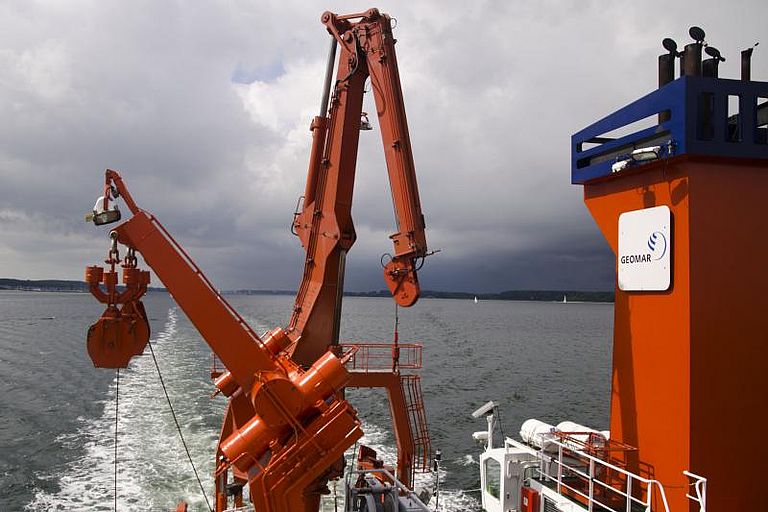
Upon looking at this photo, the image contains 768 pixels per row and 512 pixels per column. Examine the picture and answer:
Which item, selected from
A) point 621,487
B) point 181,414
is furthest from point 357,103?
point 181,414

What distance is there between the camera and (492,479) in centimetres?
1012

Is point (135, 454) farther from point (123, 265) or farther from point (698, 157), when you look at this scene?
point (698, 157)

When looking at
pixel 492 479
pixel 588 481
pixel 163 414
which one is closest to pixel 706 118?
pixel 588 481

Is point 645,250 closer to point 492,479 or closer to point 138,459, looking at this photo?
point 492,479

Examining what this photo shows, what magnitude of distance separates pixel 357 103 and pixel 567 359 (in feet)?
133

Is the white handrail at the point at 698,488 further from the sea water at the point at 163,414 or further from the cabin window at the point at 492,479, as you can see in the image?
the sea water at the point at 163,414

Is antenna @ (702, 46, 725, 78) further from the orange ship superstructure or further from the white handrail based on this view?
the white handrail

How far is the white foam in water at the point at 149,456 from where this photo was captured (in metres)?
16.1

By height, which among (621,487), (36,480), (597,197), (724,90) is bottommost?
(36,480)

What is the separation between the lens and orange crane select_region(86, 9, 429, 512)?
28.3 ft

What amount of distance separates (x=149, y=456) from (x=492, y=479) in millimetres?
14643

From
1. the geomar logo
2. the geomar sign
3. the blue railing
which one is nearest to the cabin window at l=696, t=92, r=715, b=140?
the blue railing

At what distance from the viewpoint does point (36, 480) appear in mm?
17344

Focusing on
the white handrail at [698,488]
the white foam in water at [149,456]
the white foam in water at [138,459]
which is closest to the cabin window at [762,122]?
the white handrail at [698,488]
